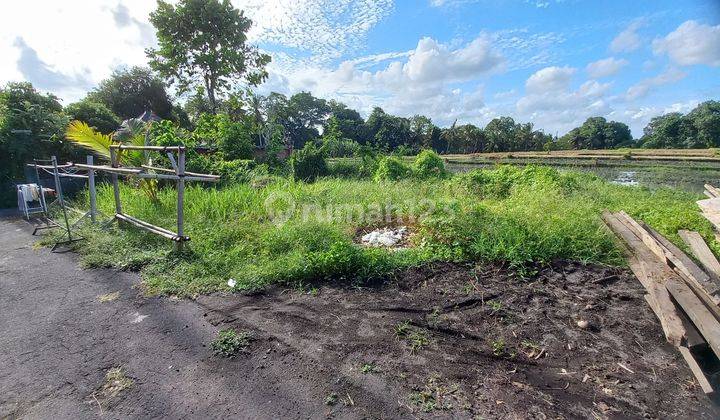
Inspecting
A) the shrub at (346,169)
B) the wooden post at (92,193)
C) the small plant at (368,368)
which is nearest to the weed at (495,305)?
the small plant at (368,368)

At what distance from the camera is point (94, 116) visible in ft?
46.6

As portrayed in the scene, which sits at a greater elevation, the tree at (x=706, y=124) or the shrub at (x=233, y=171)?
the tree at (x=706, y=124)

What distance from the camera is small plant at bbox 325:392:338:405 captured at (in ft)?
7.35

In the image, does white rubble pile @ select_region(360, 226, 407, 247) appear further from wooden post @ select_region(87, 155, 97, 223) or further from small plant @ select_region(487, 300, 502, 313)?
wooden post @ select_region(87, 155, 97, 223)

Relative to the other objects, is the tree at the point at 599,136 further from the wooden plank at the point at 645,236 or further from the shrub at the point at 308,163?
the wooden plank at the point at 645,236

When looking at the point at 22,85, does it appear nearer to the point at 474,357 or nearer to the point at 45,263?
the point at 45,263

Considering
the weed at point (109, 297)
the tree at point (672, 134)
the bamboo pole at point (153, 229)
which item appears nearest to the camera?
the weed at point (109, 297)

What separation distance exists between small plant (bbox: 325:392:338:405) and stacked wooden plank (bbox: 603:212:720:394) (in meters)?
2.62

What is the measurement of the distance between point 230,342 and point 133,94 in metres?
34.1

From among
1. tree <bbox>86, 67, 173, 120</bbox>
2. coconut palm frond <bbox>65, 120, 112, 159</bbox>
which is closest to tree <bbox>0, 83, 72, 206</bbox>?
coconut palm frond <bbox>65, 120, 112, 159</bbox>

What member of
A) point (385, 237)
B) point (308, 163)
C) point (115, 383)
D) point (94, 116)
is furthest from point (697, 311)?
point (94, 116)

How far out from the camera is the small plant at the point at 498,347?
2.73m

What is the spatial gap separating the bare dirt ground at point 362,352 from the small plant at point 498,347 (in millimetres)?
12

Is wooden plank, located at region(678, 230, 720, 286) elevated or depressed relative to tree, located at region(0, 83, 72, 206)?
depressed
